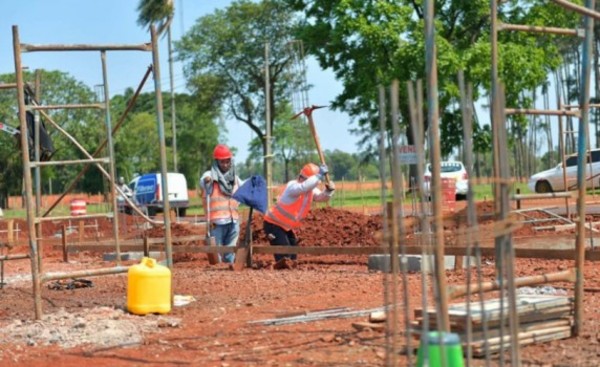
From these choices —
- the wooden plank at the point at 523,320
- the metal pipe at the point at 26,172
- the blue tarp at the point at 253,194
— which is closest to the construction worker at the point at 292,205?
the blue tarp at the point at 253,194

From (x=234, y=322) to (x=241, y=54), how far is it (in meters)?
45.9

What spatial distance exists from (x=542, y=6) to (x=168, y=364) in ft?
103

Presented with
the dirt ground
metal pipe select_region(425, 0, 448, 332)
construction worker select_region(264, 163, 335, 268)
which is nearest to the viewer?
metal pipe select_region(425, 0, 448, 332)

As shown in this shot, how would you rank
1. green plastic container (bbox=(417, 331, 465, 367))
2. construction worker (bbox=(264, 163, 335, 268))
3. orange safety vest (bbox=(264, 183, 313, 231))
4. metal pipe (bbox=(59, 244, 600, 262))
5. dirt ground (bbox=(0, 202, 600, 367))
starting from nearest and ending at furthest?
green plastic container (bbox=(417, 331, 465, 367))
dirt ground (bbox=(0, 202, 600, 367))
metal pipe (bbox=(59, 244, 600, 262))
construction worker (bbox=(264, 163, 335, 268))
orange safety vest (bbox=(264, 183, 313, 231))

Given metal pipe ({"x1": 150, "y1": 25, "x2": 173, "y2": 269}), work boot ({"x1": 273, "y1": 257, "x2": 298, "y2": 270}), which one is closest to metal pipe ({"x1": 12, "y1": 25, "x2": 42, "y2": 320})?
metal pipe ({"x1": 150, "y1": 25, "x2": 173, "y2": 269})

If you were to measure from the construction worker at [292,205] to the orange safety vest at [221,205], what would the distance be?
709 mm

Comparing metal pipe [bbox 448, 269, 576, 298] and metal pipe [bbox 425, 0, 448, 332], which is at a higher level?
metal pipe [bbox 425, 0, 448, 332]

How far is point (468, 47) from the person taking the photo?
3572cm

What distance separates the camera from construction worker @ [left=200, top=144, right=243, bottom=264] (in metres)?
14.1

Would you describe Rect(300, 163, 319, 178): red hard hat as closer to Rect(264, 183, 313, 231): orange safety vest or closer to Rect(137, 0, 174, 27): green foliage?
Rect(264, 183, 313, 231): orange safety vest

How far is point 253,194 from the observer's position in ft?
44.8

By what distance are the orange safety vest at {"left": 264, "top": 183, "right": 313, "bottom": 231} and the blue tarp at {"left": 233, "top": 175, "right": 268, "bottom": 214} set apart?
0.20m

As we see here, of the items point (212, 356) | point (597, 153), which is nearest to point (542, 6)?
point (597, 153)

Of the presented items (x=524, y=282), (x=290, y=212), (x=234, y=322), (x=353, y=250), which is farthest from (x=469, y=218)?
(x=290, y=212)
